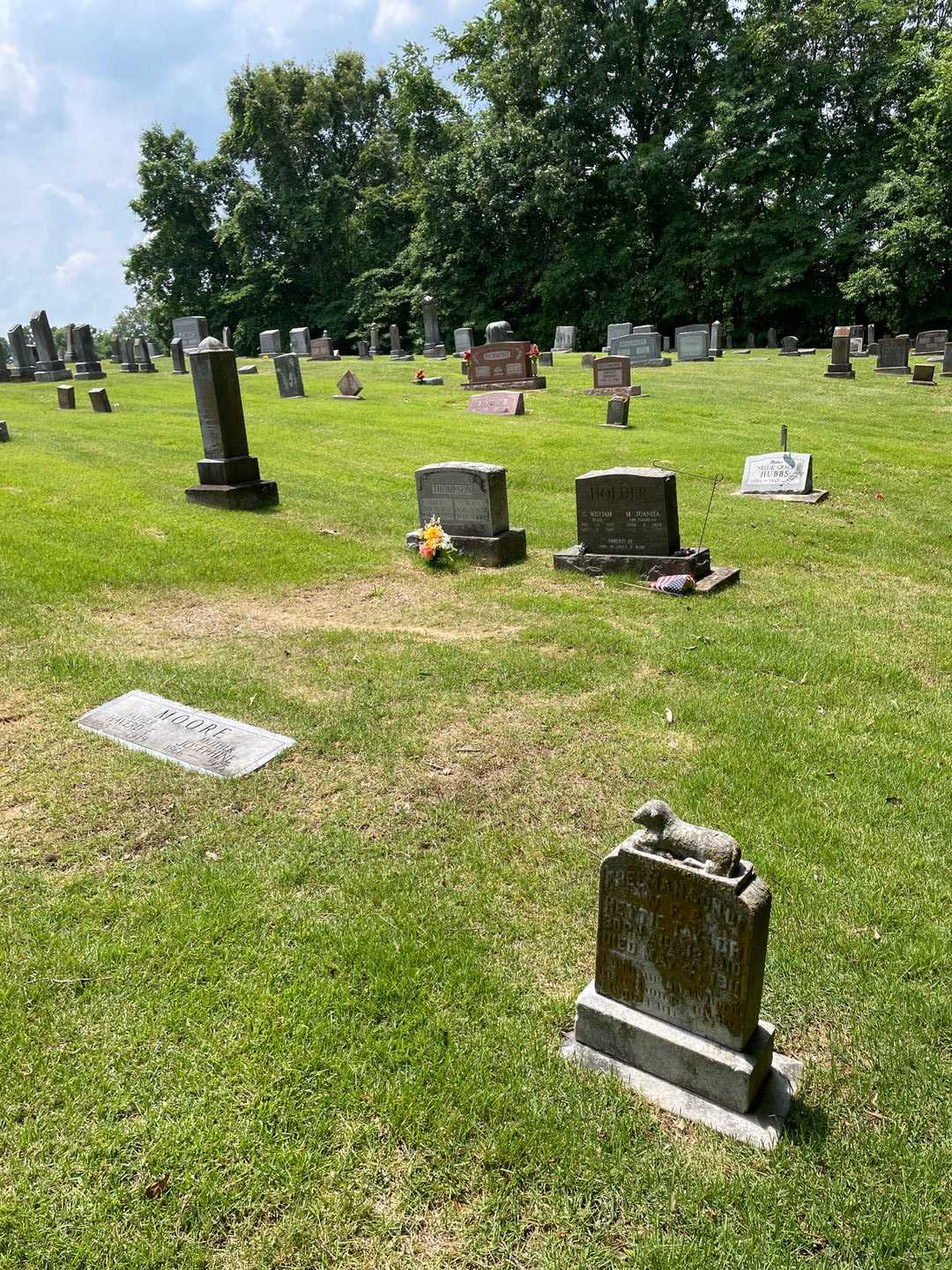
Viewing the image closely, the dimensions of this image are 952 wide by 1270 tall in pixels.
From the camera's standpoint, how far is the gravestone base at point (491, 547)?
940cm

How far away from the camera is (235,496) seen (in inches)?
456

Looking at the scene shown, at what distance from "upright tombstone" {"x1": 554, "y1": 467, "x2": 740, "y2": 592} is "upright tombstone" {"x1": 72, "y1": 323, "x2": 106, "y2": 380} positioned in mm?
26730

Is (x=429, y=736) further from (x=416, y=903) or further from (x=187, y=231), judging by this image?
(x=187, y=231)

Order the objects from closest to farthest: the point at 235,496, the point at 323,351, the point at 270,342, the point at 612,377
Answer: the point at 235,496
the point at 612,377
the point at 323,351
the point at 270,342

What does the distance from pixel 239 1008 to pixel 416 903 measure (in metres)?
0.93

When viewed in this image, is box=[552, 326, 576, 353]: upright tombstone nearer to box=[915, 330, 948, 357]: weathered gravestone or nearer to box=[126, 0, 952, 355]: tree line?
box=[126, 0, 952, 355]: tree line

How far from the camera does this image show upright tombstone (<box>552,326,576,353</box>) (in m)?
37.3

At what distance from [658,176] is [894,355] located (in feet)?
65.5

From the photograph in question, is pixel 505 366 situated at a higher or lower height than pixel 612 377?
higher

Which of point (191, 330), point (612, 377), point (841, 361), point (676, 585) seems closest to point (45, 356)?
point (191, 330)

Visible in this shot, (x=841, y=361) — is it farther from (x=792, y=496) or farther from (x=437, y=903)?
(x=437, y=903)

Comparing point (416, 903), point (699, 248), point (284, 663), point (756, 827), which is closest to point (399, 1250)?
point (416, 903)

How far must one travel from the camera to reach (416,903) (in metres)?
3.96

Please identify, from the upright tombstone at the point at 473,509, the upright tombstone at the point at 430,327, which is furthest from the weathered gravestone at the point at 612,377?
the upright tombstone at the point at 430,327
